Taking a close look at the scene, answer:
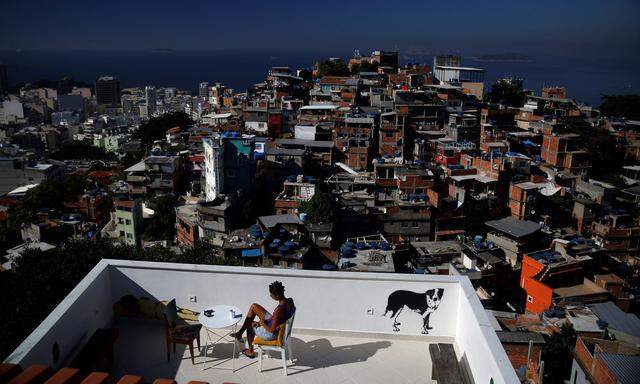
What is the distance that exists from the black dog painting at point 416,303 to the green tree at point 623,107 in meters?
40.0

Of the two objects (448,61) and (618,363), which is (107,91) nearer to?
(448,61)

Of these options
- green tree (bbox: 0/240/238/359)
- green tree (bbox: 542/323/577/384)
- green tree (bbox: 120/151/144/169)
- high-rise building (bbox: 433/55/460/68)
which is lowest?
green tree (bbox: 542/323/577/384)

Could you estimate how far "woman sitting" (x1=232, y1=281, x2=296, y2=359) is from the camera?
2.97 meters

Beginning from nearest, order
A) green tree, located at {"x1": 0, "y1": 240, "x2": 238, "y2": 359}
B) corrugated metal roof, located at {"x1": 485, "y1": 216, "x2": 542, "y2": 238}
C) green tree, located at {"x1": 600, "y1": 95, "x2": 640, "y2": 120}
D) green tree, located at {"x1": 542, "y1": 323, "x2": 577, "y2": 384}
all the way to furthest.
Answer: green tree, located at {"x1": 0, "y1": 240, "x2": 238, "y2": 359}, green tree, located at {"x1": 542, "y1": 323, "x2": 577, "y2": 384}, corrugated metal roof, located at {"x1": 485, "y1": 216, "x2": 542, "y2": 238}, green tree, located at {"x1": 600, "y1": 95, "x2": 640, "y2": 120}

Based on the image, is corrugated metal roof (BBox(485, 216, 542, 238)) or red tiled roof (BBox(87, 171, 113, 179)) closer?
corrugated metal roof (BBox(485, 216, 542, 238))

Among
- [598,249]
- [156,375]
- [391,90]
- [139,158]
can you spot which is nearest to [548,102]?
[391,90]

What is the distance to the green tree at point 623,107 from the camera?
37688 millimetres

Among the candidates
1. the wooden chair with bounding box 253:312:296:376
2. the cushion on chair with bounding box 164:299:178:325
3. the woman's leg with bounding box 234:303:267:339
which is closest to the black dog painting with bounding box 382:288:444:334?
the wooden chair with bounding box 253:312:296:376

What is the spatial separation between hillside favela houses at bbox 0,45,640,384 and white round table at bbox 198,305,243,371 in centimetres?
1

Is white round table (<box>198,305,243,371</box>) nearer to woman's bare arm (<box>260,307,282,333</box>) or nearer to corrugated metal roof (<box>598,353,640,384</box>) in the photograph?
woman's bare arm (<box>260,307,282,333</box>)

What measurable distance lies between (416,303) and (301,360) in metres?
0.83

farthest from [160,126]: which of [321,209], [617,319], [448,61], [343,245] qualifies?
[617,319]

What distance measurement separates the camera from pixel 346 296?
135 inches

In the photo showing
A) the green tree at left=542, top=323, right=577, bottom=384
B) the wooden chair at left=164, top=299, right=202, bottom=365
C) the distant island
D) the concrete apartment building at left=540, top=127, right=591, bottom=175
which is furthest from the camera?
the distant island
